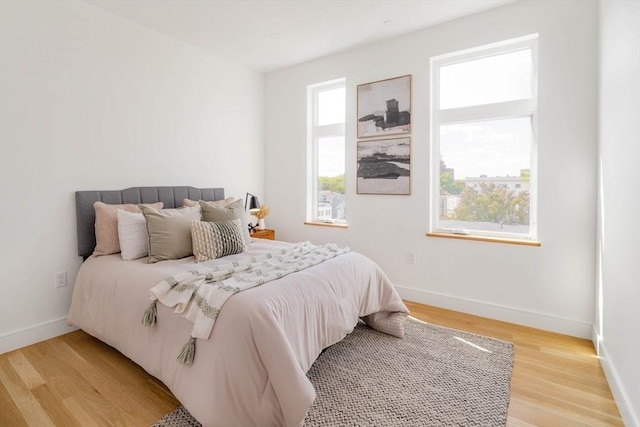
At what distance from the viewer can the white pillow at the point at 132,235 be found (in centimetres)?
250

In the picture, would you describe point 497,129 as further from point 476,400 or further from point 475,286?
point 476,400

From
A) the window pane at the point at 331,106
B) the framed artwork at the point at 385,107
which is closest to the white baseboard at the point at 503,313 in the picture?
the framed artwork at the point at 385,107

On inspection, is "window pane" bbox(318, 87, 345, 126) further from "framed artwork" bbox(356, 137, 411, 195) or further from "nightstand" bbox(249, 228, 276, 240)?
"nightstand" bbox(249, 228, 276, 240)

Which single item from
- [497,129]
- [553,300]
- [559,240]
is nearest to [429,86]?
[497,129]

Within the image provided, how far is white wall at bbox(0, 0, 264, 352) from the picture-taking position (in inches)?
94.3

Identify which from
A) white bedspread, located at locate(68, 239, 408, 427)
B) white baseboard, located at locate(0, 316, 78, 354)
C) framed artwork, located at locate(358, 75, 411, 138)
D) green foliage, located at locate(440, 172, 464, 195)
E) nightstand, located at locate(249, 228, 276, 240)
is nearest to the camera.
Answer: white bedspread, located at locate(68, 239, 408, 427)

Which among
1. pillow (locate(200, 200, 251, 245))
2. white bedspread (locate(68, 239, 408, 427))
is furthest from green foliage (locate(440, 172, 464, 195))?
pillow (locate(200, 200, 251, 245))

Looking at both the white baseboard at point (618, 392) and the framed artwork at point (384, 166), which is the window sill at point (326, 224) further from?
the white baseboard at point (618, 392)

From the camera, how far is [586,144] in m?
2.54

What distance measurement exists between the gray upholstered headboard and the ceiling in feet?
5.13

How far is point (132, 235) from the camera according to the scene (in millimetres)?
2553

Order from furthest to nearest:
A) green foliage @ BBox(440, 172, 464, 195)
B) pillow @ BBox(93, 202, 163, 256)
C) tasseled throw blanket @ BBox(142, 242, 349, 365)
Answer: green foliage @ BBox(440, 172, 464, 195) → pillow @ BBox(93, 202, 163, 256) → tasseled throw blanket @ BBox(142, 242, 349, 365)

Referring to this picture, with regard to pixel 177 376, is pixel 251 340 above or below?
above

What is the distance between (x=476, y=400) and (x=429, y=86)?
8.96 feet
